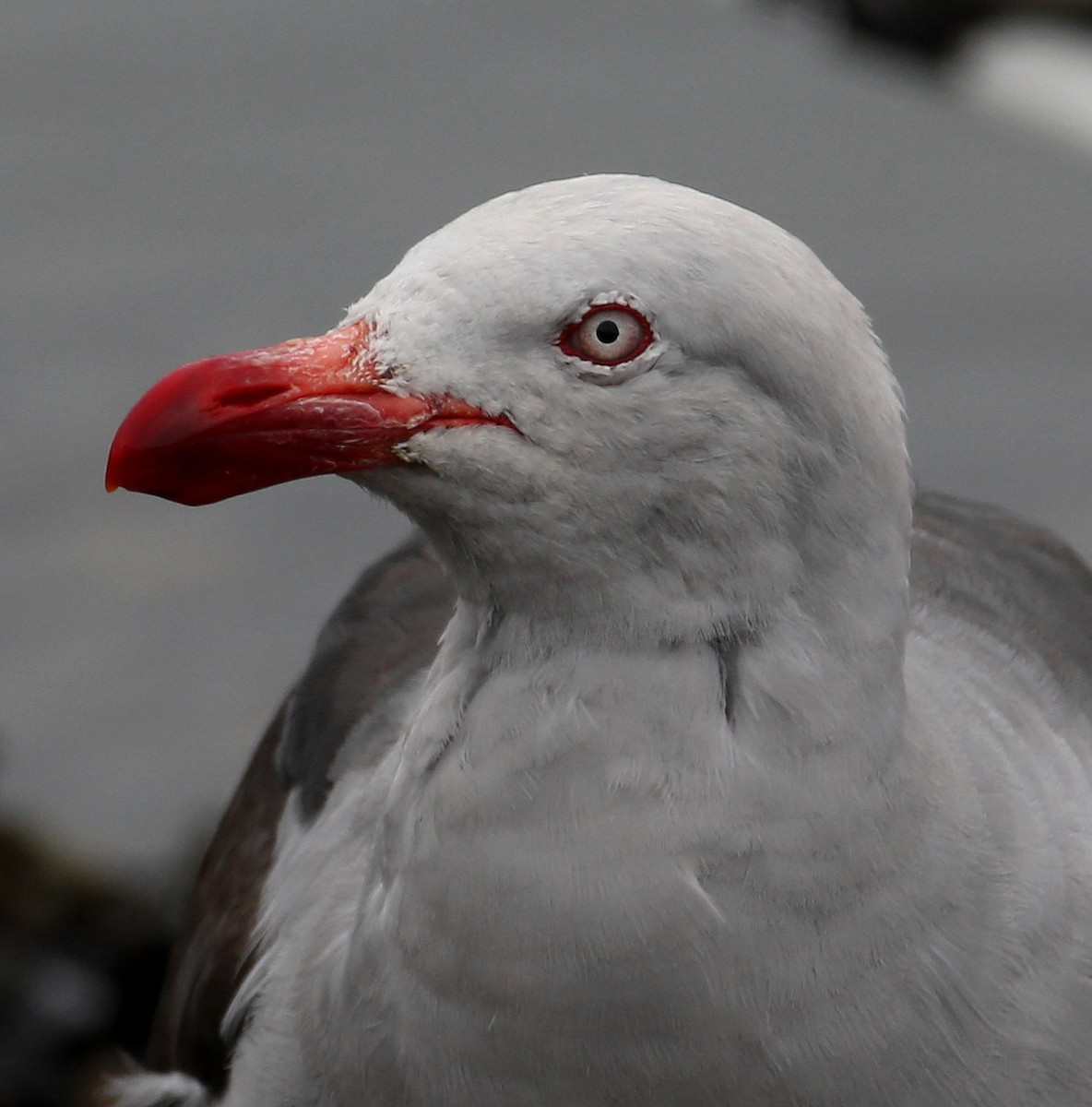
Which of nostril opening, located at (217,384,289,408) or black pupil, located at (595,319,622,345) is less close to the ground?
black pupil, located at (595,319,622,345)

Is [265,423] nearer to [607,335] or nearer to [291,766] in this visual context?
[607,335]

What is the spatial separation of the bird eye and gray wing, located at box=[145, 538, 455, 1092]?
120cm

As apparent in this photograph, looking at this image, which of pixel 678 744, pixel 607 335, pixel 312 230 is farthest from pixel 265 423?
pixel 312 230

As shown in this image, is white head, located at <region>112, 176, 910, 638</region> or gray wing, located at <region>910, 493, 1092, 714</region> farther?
gray wing, located at <region>910, 493, 1092, 714</region>

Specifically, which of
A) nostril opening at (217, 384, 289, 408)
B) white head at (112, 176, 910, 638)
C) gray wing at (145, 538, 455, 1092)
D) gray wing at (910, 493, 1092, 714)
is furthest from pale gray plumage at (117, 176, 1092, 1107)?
gray wing at (145, 538, 455, 1092)

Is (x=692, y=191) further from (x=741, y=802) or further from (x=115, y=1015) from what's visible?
(x=115, y=1015)

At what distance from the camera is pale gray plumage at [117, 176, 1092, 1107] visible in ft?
8.22

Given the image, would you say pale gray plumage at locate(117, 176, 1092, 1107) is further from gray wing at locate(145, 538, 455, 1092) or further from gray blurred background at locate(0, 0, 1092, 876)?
gray blurred background at locate(0, 0, 1092, 876)

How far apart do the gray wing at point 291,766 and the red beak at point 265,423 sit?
3.51 ft

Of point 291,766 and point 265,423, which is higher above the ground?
point 265,423

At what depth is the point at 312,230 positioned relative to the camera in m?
8.33

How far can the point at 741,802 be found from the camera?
2.62 metres

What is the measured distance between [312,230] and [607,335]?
603cm

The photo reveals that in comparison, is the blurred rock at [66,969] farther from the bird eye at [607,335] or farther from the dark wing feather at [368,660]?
the bird eye at [607,335]
